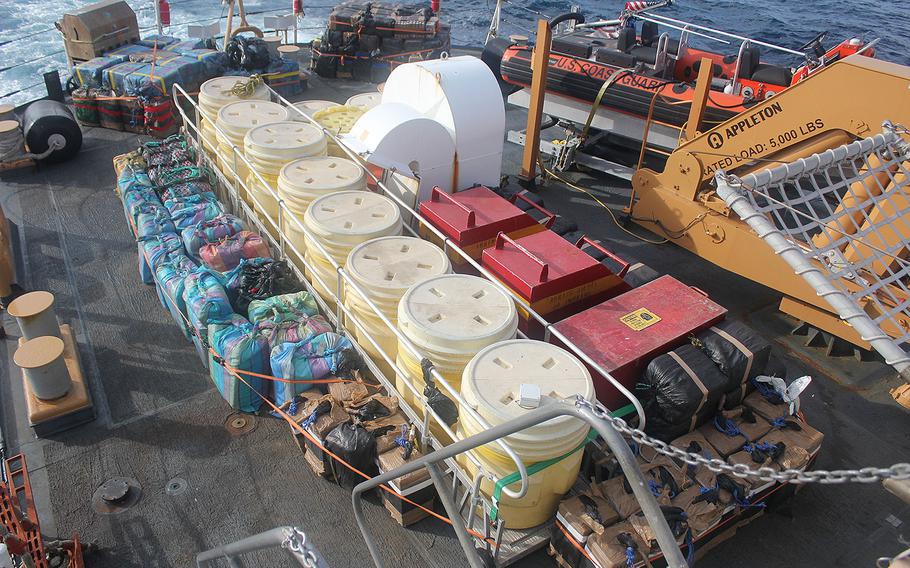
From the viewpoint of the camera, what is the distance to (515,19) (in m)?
34.8

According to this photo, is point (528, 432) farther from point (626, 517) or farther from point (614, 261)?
point (614, 261)

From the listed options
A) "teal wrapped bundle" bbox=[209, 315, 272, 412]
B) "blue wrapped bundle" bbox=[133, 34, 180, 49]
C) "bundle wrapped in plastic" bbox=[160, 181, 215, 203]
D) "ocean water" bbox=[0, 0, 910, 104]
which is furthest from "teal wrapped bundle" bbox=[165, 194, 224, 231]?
"ocean water" bbox=[0, 0, 910, 104]

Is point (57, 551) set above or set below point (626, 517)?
below

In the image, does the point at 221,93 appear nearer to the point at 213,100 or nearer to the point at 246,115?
the point at 213,100

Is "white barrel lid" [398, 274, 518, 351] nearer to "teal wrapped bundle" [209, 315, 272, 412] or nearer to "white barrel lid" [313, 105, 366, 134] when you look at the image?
"teal wrapped bundle" [209, 315, 272, 412]

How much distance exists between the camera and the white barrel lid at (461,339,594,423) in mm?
5363

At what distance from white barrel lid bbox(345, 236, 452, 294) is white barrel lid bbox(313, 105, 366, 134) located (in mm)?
3958

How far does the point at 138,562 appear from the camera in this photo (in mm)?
5965

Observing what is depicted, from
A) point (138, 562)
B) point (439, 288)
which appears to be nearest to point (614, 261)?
point (439, 288)

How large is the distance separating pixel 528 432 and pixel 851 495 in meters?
4.22

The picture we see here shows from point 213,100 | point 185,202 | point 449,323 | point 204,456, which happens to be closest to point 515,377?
point 449,323

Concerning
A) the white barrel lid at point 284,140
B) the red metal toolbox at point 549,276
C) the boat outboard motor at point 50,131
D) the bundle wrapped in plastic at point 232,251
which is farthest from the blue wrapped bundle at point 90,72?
the red metal toolbox at point 549,276

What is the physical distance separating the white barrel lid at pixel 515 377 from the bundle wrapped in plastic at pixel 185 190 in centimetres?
635

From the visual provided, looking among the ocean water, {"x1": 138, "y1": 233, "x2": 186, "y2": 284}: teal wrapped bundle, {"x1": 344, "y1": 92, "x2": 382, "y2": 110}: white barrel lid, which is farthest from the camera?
the ocean water
